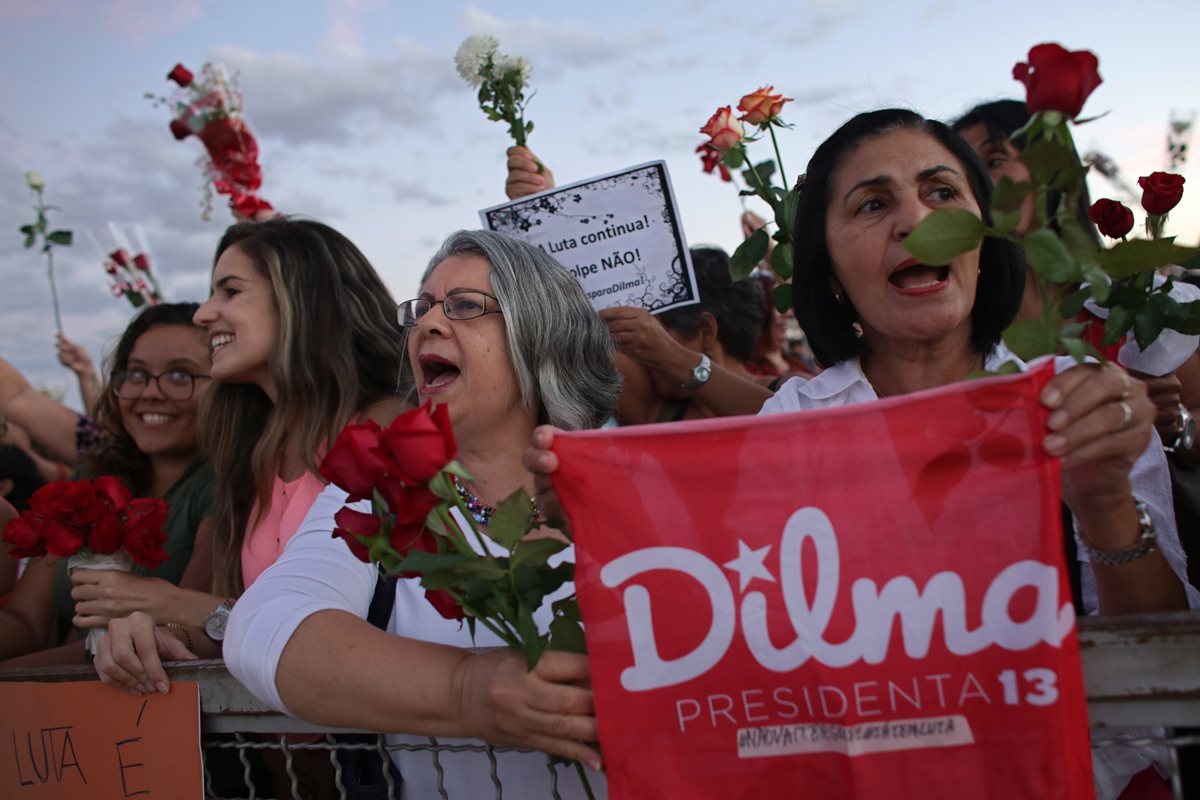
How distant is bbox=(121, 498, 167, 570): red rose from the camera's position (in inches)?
103

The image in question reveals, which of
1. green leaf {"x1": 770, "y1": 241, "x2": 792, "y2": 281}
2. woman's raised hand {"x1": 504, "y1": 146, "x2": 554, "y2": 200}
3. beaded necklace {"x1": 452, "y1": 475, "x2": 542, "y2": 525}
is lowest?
beaded necklace {"x1": 452, "y1": 475, "x2": 542, "y2": 525}

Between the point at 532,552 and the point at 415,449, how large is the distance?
23cm

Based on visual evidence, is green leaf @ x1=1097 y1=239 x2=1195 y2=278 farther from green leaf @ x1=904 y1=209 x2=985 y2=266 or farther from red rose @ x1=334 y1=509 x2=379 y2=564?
red rose @ x1=334 y1=509 x2=379 y2=564

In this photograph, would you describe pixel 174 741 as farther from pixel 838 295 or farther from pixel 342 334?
pixel 838 295

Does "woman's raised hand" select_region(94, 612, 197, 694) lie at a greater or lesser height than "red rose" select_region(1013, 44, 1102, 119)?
lesser

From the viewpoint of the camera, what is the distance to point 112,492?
2553mm

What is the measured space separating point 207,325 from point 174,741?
4.87 feet

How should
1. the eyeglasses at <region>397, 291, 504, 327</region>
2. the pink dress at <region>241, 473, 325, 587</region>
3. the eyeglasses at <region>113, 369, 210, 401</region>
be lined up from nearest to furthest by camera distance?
1. the eyeglasses at <region>397, 291, 504, 327</region>
2. the pink dress at <region>241, 473, 325, 587</region>
3. the eyeglasses at <region>113, 369, 210, 401</region>

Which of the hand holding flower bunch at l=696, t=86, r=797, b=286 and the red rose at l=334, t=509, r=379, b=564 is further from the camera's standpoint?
the hand holding flower bunch at l=696, t=86, r=797, b=286

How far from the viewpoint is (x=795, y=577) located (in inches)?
57.9

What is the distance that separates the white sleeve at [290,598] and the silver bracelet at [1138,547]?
1317 mm

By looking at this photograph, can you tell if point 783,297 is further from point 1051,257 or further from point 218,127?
point 218,127

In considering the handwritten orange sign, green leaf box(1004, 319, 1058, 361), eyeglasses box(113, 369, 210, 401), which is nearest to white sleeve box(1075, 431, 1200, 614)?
green leaf box(1004, 319, 1058, 361)

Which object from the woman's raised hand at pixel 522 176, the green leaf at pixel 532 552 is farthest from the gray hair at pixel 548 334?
the green leaf at pixel 532 552
